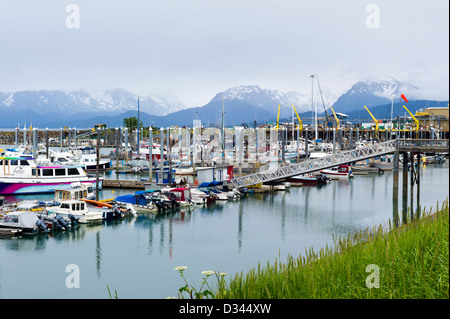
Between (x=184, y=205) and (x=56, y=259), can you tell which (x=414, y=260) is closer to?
(x=56, y=259)

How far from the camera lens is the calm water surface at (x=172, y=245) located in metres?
19.5

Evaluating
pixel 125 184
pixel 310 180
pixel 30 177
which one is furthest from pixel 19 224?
pixel 310 180

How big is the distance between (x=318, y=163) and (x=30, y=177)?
22892 mm

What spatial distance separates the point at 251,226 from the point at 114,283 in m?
12.5

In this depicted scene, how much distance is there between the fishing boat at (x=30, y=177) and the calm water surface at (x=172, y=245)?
43.4 ft

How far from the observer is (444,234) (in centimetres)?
1239

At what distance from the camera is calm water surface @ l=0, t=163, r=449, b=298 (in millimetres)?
19547

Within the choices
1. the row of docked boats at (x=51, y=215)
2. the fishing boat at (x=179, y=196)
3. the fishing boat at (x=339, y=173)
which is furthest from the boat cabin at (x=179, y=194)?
the fishing boat at (x=339, y=173)

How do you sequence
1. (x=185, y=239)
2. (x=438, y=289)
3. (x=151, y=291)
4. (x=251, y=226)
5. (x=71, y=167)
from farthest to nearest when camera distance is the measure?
(x=71, y=167) → (x=251, y=226) → (x=185, y=239) → (x=151, y=291) → (x=438, y=289)

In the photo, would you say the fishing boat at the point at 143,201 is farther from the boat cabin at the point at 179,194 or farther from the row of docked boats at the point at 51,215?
the row of docked boats at the point at 51,215

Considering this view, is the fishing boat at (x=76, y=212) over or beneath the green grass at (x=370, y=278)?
beneath

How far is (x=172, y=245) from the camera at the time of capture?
1009 inches
